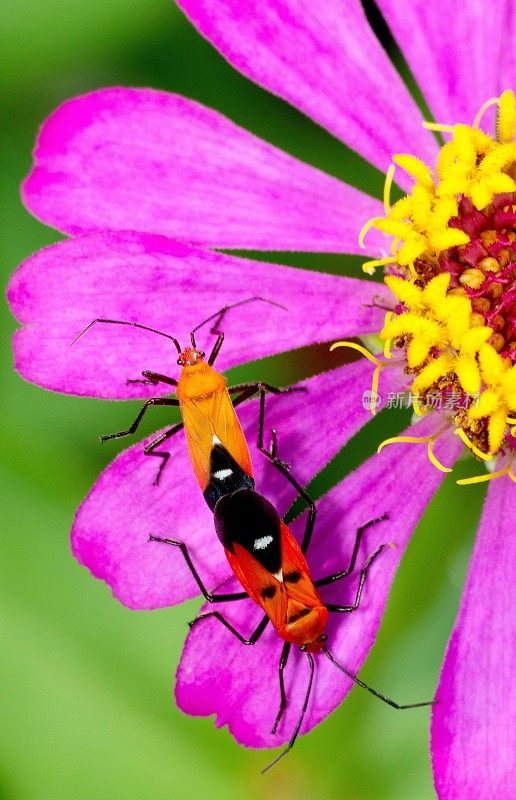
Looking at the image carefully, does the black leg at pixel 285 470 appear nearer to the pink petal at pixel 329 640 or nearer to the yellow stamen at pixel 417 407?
the pink petal at pixel 329 640

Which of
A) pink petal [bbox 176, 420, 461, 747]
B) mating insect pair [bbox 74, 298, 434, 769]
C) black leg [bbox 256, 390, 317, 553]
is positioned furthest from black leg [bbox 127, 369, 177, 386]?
pink petal [bbox 176, 420, 461, 747]

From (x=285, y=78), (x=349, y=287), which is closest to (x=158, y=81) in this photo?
(x=285, y=78)

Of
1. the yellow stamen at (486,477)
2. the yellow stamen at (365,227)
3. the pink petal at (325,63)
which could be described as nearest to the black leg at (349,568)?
the yellow stamen at (486,477)

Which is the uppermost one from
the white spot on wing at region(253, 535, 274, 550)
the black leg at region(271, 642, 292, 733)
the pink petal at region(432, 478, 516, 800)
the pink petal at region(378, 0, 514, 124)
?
the pink petal at region(378, 0, 514, 124)

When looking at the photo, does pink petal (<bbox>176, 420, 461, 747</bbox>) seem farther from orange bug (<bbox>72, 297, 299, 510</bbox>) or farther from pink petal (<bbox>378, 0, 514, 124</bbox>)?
pink petal (<bbox>378, 0, 514, 124</bbox>)

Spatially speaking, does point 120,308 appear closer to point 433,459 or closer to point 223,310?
point 223,310

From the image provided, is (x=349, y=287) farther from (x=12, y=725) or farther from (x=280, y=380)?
(x=12, y=725)
